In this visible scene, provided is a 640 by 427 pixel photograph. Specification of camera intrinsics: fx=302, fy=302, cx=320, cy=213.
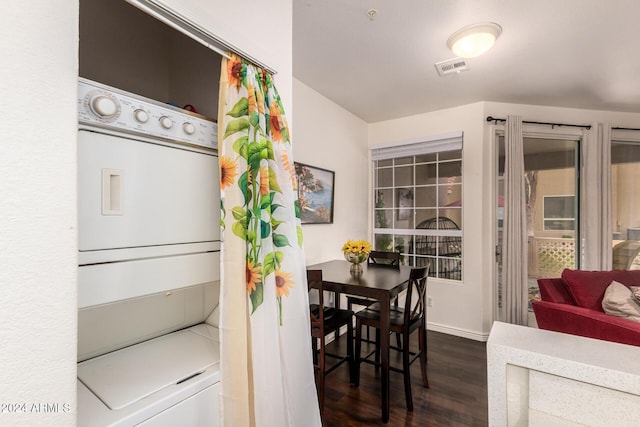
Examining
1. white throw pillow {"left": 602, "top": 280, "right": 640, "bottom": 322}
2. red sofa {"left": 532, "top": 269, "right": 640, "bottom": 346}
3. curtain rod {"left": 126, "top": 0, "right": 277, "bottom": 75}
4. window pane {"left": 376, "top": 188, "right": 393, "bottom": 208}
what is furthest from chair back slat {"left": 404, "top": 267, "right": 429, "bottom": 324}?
window pane {"left": 376, "top": 188, "right": 393, "bottom": 208}

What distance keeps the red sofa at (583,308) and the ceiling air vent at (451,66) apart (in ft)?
6.05

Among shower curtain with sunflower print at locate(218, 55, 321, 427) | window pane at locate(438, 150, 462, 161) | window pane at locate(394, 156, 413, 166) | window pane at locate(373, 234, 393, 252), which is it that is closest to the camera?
shower curtain with sunflower print at locate(218, 55, 321, 427)

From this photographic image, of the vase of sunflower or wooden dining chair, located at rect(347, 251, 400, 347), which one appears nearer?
the vase of sunflower

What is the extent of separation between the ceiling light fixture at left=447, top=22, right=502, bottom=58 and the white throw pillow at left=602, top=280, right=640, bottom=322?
6.30 ft

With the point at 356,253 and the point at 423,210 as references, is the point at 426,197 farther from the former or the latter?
the point at 356,253

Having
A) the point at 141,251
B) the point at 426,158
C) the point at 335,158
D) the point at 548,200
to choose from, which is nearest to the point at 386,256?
the point at 335,158

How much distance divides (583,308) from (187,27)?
112 inches

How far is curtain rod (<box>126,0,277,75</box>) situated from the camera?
0.83 meters

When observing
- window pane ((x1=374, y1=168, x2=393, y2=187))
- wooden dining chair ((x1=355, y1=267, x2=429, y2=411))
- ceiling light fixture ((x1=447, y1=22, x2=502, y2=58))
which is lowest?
wooden dining chair ((x1=355, y1=267, x2=429, y2=411))

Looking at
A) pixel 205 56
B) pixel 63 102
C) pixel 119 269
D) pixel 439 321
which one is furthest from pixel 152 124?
pixel 439 321

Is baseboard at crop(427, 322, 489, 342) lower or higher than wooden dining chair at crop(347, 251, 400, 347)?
lower

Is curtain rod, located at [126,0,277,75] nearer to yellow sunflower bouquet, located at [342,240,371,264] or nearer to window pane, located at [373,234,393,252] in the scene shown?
yellow sunflower bouquet, located at [342,240,371,264]

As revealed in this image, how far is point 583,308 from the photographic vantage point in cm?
213

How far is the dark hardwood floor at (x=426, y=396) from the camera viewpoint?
1950 millimetres
